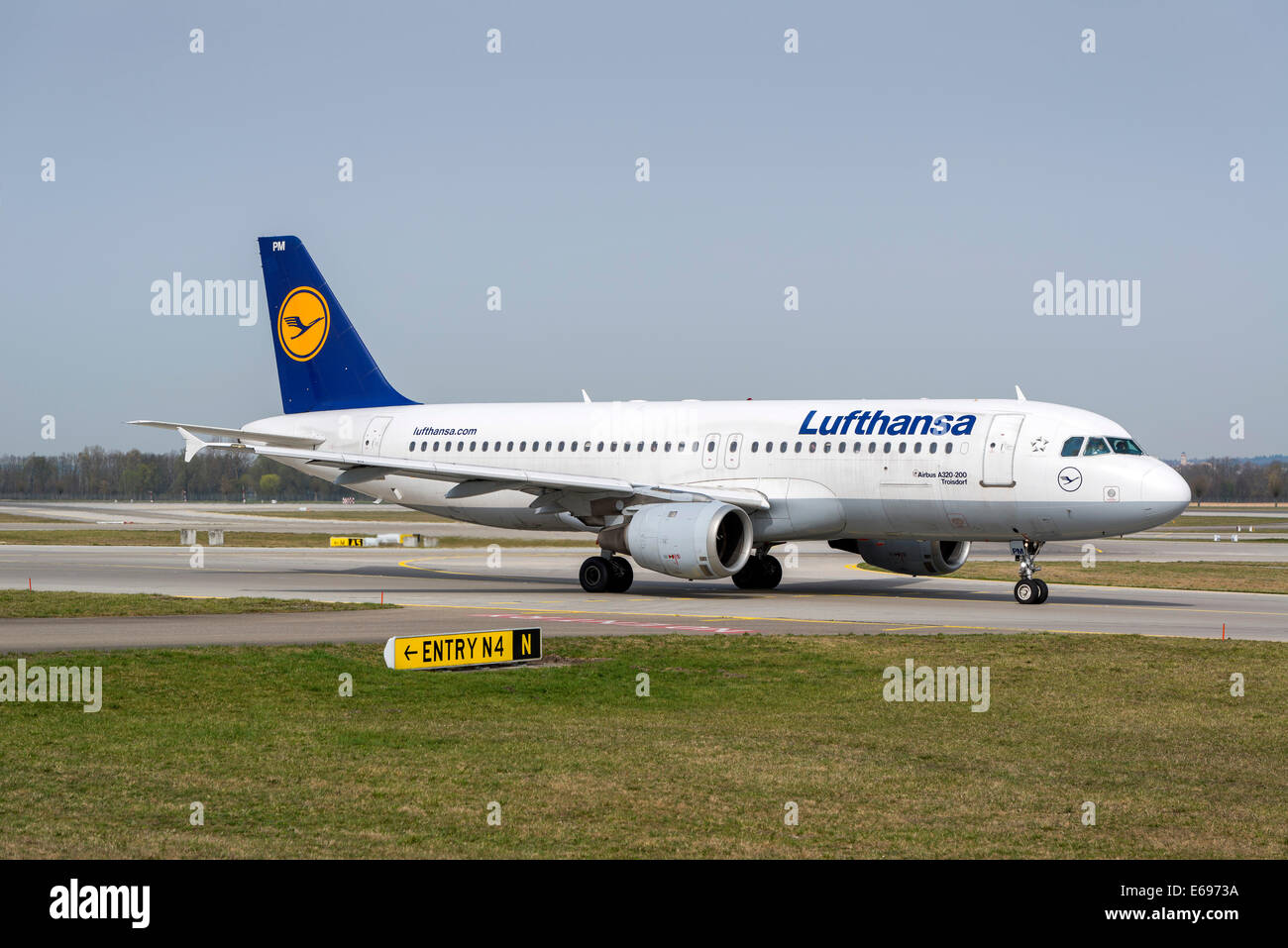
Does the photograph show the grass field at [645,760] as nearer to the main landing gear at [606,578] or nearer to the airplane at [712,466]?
the airplane at [712,466]

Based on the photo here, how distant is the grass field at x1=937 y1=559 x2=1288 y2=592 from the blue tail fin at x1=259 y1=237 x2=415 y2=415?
19766 millimetres

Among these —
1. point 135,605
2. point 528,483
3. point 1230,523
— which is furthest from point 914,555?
point 1230,523

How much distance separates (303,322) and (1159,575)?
28.5m

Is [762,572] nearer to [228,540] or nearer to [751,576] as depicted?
[751,576]

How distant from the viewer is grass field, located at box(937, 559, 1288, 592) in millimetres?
38906

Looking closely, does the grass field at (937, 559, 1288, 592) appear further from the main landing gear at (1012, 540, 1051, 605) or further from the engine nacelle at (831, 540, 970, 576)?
the main landing gear at (1012, 540, 1051, 605)

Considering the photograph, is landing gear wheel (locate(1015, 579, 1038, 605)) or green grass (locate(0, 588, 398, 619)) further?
landing gear wheel (locate(1015, 579, 1038, 605))

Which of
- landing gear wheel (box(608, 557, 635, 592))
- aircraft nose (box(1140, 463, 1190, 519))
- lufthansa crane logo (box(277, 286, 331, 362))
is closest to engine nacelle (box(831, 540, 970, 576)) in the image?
landing gear wheel (box(608, 557, 635, 592))

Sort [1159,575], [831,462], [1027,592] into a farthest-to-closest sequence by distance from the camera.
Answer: [1159,575] → [831,462] → [1027,592]

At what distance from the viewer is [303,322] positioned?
1713 inches

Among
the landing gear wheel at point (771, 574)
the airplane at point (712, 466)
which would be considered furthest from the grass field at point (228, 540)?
the landing gear wheel at point (771, 574)

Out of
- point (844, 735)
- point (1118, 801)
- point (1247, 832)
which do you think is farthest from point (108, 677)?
point (1247, 832)

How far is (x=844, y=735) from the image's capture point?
15.6 m
